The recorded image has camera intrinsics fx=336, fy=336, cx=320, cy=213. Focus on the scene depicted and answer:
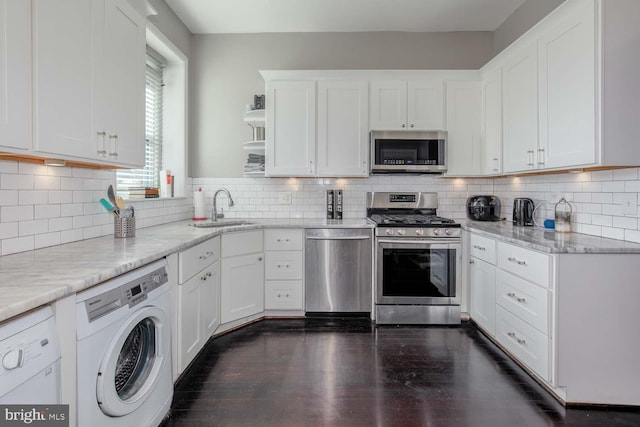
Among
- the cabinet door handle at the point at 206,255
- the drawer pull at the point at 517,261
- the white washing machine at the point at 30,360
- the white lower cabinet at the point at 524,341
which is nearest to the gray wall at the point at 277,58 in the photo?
the cabinet door handle at the point at 206,255

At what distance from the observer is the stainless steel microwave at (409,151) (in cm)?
331

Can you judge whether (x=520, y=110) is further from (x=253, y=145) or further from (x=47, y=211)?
(x=47, y=211)

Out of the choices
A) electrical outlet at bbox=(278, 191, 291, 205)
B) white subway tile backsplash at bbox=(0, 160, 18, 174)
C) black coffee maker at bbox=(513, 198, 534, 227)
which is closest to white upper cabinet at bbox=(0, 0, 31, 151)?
white subway tile backsplash at bbox=(0, 160, 18, 174)

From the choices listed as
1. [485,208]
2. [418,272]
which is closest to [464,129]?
[485,208]

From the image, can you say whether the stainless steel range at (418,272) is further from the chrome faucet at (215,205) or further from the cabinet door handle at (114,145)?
the cabinet door handle at (114,145)

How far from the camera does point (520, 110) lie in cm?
270

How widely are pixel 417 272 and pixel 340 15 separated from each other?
2.60m

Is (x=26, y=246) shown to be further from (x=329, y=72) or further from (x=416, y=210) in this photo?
(x=416, y=210)

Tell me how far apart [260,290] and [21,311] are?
228 cm

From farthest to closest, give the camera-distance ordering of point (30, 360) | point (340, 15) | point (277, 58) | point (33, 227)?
point (277, 58) < point (340, 15) < point (33, 227) < point (30, 360)

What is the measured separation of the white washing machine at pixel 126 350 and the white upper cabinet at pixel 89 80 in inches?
27.9

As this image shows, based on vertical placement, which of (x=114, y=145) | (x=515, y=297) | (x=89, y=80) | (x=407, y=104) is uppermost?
(x=407, y=104)

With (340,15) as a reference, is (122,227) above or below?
below

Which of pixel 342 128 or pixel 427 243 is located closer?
pixel 427 243
